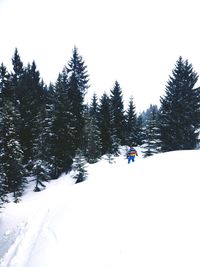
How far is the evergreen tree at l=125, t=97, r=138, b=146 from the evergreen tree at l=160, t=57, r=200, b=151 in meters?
18.2

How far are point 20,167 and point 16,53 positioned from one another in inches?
1274

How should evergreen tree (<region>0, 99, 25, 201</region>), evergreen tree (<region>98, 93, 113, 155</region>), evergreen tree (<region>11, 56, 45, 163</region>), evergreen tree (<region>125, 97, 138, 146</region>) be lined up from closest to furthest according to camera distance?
1. evergreen tree (<region>0, 99, 25, 201</region>)
2. evergreen tree (<region>11, 56, 45, 163</region>)
3. evergreen tree (<region>98, 93, 113, 155</region>)
4. evergreen tree (<region>125, 97, 138, 146</region>)

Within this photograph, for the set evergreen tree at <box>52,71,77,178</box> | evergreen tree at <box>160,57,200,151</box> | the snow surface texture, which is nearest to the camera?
the snow surface texture

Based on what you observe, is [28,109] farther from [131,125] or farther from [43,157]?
[131,125]

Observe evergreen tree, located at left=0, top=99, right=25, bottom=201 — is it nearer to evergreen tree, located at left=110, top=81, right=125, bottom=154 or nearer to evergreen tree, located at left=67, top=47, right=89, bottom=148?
evergreen tree, located at left=67, top=47, right=89, bottom=148

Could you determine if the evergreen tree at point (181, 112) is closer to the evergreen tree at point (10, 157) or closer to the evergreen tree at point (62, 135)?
the evergreen tree at point (62, 135)

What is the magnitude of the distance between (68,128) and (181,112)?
15909 mm

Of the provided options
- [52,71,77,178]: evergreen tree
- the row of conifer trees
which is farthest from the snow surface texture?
[52,71,77,178]: evergreen tree

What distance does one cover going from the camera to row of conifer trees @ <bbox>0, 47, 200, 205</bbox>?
27.7 meters

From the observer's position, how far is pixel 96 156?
3622 centimetres

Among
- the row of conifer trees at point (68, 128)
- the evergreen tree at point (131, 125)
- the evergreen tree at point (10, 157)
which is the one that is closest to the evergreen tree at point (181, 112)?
the row of conifer trees at point (68, 128)

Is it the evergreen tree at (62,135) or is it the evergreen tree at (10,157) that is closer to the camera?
the evergreen tree at (10,157)

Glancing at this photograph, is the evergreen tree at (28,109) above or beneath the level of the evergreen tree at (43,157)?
above

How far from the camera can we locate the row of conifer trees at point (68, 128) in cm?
2773
